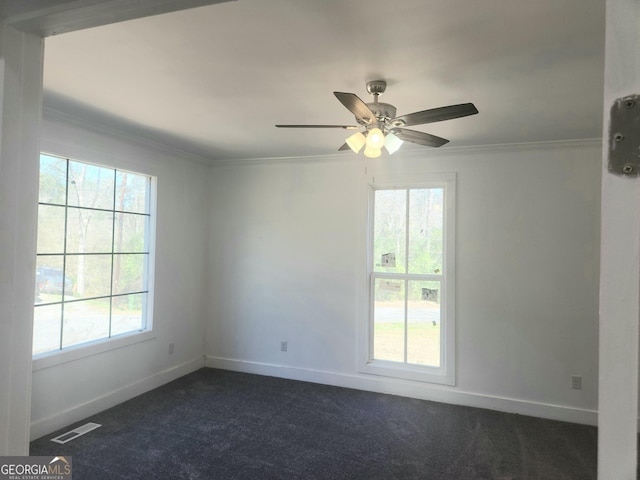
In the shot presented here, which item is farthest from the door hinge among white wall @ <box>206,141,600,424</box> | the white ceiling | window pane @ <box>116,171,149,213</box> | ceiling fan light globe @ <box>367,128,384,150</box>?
window pane @ <box>116,171,149,213</box>

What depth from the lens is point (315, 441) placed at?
298 cm

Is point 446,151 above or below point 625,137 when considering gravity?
above

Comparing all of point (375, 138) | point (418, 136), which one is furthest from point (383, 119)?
point (418, 136)

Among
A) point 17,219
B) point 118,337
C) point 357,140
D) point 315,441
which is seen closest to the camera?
point 17,219

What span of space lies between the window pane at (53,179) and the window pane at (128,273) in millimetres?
778

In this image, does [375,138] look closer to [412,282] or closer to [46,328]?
[412,282]

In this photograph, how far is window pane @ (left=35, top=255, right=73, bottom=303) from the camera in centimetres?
296

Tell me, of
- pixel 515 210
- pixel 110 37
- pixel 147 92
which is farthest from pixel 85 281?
pixel 515 210

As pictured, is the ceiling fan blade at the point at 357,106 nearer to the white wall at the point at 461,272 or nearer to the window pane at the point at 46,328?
the white wall at the point at 461,272

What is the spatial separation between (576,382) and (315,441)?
2.35m

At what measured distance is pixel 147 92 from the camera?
99.3 inches

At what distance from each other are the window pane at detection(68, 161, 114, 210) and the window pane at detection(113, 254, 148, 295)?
0.53 meters

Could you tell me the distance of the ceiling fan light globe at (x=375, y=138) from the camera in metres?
2.14

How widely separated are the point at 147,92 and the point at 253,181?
6.95 ft
